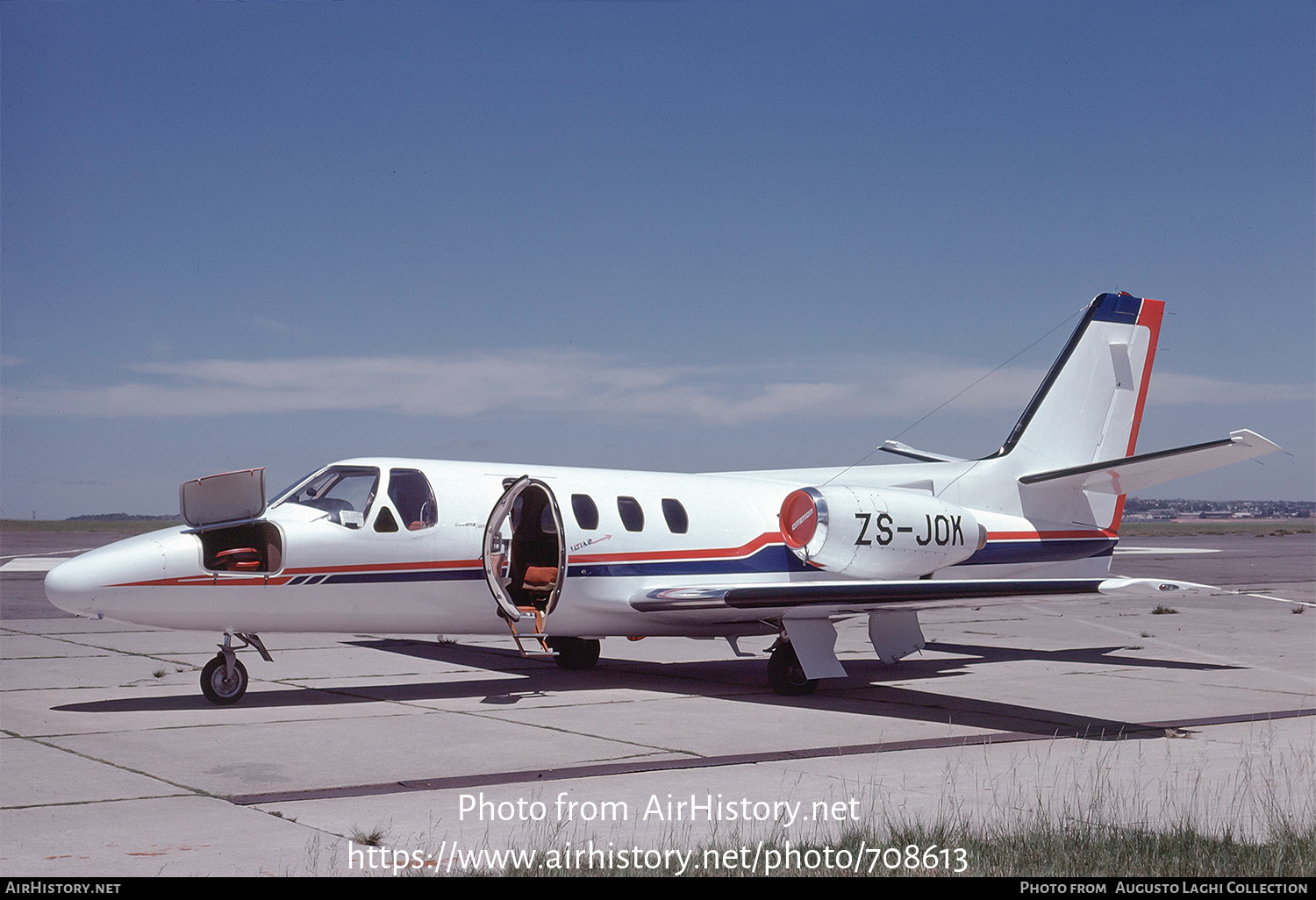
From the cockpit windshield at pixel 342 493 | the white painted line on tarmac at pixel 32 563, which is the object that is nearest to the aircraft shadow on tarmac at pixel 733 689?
the cockpit windshield at pixel 342 493

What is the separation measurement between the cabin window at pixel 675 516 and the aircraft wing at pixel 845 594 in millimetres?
748

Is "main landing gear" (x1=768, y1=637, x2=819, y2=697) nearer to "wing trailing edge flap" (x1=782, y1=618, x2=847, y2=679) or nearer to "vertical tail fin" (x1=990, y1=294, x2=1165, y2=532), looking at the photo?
"wing trailing edge flap" (x1=782, y1=618, x2=847, y2=679)

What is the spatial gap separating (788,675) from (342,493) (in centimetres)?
519

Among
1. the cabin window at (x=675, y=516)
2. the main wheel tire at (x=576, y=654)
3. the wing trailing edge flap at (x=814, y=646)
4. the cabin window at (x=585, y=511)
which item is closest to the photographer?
the wing trailing edge flap at (x=814, y=646)

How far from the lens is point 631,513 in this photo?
1423 cm

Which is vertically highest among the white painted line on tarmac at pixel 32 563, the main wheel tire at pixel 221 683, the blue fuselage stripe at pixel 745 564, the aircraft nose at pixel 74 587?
the white painted line on tarmac at pixel 32 563

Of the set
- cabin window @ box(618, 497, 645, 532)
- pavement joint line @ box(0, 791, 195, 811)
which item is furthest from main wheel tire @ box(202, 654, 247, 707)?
cabin window @ box(618, 497, 645, 532)

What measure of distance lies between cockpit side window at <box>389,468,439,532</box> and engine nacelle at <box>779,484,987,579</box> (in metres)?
4.42

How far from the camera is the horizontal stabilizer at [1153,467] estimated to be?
43.4 feet

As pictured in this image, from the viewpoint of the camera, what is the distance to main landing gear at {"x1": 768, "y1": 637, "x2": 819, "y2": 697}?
13508 millimetres

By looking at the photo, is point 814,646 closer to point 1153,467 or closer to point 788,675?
point 788,675

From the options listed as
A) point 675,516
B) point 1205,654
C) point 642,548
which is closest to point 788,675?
point 642,548

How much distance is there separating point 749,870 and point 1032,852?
1.50 metres

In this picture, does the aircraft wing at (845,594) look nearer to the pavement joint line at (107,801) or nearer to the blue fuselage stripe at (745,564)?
the blue fuselage stripe at (745,564)
